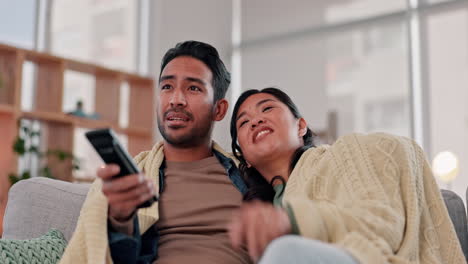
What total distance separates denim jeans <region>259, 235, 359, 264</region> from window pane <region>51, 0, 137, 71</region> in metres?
4.37

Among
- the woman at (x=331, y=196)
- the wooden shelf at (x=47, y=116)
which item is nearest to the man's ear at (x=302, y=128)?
the woman at (x=331, y=196)

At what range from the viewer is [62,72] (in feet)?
14.9

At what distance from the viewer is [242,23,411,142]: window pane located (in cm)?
502

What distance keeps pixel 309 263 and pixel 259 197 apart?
653 millimetres

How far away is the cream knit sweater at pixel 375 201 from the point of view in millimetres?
1200

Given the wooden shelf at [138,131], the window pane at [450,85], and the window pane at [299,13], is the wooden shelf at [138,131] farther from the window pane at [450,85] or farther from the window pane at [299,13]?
the window pane at [450,85]

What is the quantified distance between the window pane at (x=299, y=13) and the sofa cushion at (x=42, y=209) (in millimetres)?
3900

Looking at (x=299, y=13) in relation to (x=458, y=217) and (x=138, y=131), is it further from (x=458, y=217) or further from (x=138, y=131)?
(x=458, y=217)

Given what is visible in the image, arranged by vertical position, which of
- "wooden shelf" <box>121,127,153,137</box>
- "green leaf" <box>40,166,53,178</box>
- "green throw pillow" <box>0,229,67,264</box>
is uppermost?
"wooden shelf" <box>121,127,153,137</box>

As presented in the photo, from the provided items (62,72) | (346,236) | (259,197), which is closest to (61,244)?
(259,197)

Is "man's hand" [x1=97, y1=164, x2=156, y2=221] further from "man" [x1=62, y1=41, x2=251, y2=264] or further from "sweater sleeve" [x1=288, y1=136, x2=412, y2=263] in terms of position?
"sweater sleeve" [x1=288, y1=136, x2=412, y2=263]

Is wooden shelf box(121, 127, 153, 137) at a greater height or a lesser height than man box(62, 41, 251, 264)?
greater

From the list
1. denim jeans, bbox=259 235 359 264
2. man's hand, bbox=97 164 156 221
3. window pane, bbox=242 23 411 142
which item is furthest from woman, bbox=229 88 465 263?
window pane, bbox=242 23 411 142

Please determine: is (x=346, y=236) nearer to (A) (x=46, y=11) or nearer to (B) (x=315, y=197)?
(B) (x=315, y=197)
